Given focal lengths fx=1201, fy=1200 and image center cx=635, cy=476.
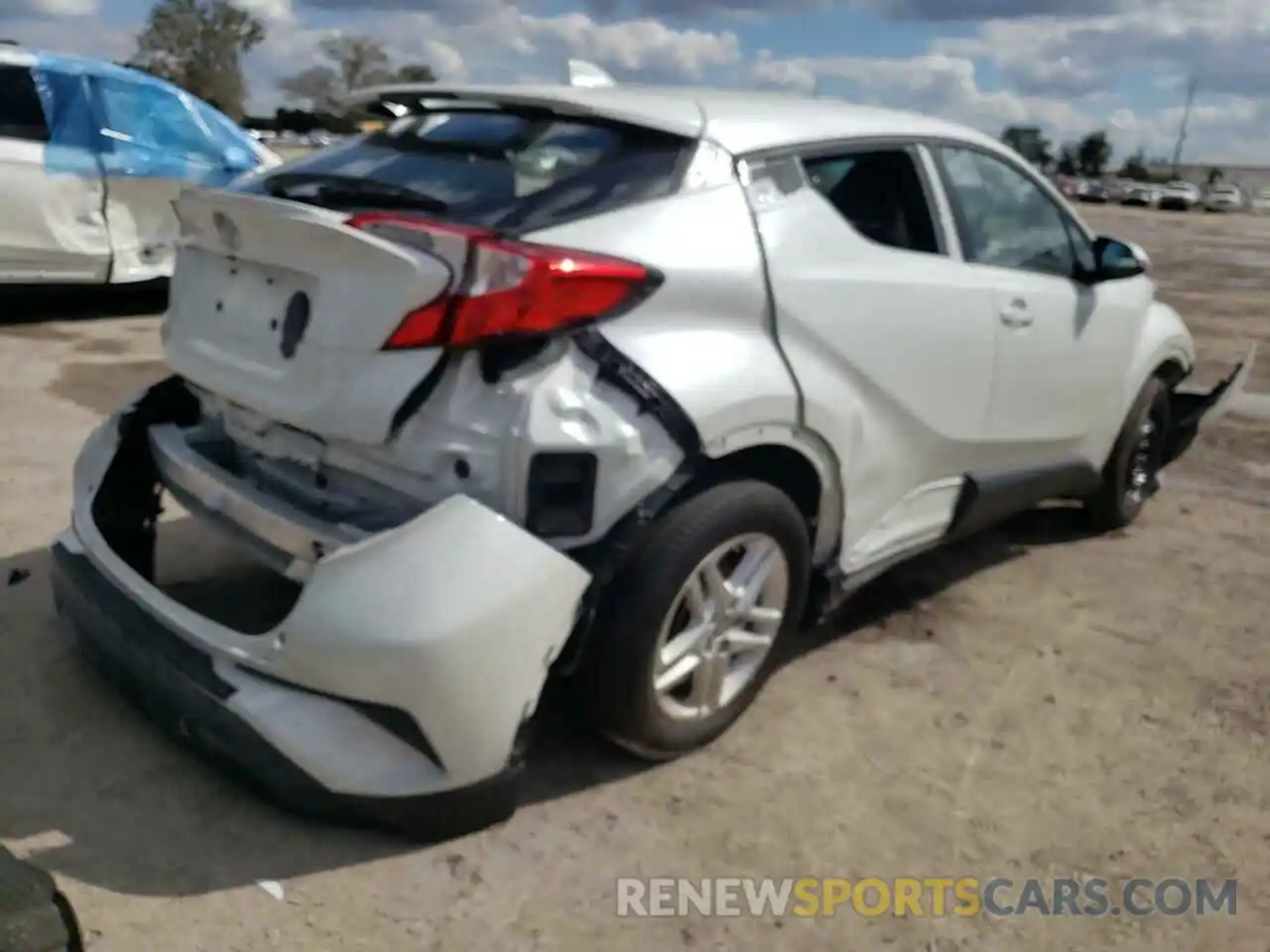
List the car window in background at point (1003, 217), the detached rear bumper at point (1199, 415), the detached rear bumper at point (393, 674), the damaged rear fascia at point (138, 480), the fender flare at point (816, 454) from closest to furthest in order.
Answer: the detached rear bumper at point (393, 674) < the fender flare at point (816, 454) < the damaged rear fascia at point (138, 480) < the car window in background at point (1003, 217) < the detached rear bumper at point (1199, 415)

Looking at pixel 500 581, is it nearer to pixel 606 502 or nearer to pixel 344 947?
pixel 606 502

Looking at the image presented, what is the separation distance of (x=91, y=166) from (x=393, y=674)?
6.89m

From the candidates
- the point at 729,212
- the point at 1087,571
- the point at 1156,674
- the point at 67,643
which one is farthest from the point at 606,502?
the point at 1087,571

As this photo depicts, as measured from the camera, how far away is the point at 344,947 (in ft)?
7.84

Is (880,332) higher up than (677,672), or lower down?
higher up

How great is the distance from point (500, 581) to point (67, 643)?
1731 mm

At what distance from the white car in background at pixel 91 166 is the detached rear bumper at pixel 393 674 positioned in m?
5.92

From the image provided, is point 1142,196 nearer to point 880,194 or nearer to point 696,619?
point 880,194

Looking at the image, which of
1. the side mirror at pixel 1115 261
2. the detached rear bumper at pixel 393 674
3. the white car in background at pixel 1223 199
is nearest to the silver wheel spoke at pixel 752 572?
the detached rear bumper at pixel 393 674

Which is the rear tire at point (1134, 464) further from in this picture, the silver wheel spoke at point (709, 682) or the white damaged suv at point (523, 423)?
the silver wheel spoke at point (709, 682)

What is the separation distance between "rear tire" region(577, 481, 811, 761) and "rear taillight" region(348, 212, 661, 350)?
550mm

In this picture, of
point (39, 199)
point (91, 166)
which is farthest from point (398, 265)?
point (91, 166)

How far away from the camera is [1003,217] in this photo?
4043 mm

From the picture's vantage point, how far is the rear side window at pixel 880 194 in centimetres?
330
